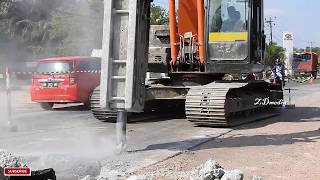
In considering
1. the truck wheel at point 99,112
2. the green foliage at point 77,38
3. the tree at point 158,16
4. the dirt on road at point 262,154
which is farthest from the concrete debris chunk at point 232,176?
the green foliage at point 77,38

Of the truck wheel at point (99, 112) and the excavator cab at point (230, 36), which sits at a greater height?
the excavator cab at point (230, 36)

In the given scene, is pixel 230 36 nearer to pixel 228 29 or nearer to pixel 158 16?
pixel 228 29

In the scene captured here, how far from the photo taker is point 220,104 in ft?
38.1

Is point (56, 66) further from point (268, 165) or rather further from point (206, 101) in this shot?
point (268, 165)

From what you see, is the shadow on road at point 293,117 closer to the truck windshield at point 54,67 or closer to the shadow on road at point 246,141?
the shadow on road at point 246,141

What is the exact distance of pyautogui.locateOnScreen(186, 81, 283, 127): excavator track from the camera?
460 inches

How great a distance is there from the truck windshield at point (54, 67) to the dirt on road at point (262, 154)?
6.89m

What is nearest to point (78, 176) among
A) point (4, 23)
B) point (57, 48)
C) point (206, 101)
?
point (4, 23)

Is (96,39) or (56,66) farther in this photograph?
(96,39)

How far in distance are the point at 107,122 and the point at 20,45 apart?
2750 mm

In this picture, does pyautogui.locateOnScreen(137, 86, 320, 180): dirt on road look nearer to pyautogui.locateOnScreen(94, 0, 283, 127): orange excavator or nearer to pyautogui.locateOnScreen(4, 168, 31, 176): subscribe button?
pyautogui.locateOnScreen(94, 0, 283, 127): orange excavator

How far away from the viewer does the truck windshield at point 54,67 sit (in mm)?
17125

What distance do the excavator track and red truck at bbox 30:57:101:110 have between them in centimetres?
570

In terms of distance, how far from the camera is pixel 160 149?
907 cm
